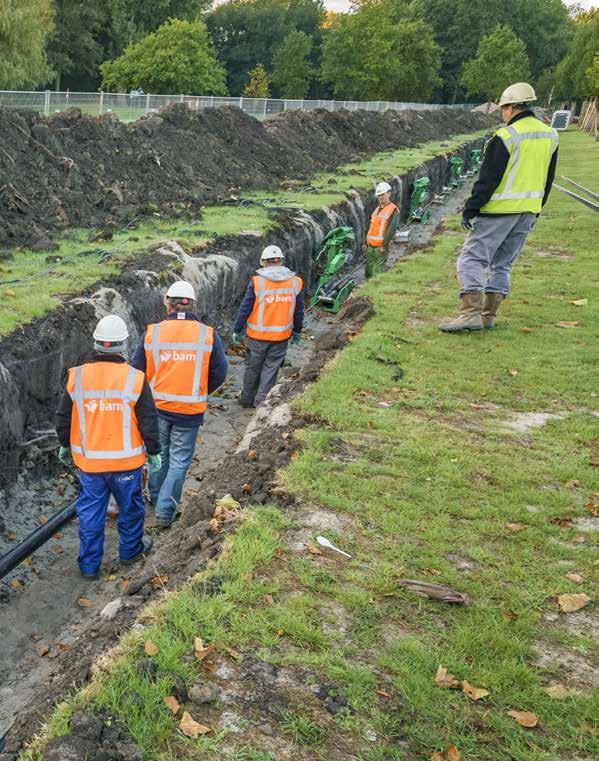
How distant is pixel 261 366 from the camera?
927cm

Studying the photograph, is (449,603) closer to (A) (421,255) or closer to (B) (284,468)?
(B) (284,468)

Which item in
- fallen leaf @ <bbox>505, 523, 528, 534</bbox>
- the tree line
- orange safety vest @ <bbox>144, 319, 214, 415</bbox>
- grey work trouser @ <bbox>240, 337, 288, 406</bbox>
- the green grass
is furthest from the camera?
the tree line

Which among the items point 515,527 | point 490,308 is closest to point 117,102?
point 490,308

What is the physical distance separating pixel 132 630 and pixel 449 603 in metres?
1.68

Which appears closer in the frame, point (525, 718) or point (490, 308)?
point (525, 718)

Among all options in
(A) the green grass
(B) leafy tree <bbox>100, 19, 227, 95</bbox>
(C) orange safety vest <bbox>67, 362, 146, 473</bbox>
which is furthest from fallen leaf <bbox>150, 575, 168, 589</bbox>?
(B) leafy tree <bbox>100, 19, 227, 95</bbox>

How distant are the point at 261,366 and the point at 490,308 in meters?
2.91

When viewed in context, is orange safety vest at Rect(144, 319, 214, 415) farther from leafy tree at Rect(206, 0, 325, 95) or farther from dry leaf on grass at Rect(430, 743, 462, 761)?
leafy tree at Rect(206, 0, 325, 95)

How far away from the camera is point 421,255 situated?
45.2 ft

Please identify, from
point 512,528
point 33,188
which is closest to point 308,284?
point 33,188

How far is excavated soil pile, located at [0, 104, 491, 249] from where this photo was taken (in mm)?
12305

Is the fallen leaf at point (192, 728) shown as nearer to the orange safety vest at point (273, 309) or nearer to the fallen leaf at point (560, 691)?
the fallen leaf at point (560, 691)

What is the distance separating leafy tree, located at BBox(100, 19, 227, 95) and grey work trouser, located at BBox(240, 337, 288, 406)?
1018 inches

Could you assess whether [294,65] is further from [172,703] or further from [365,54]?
[172,703]
